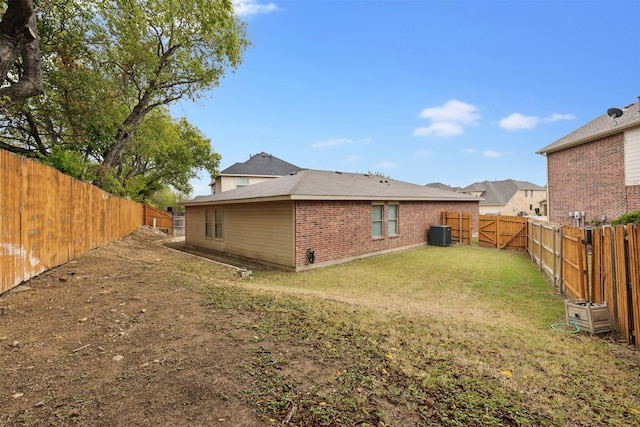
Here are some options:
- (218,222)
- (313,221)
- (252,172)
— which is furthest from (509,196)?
(218,222)

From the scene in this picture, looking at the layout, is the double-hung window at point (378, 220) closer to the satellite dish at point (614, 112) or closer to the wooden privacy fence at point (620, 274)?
the wooden privacy fence at point (620, 274)

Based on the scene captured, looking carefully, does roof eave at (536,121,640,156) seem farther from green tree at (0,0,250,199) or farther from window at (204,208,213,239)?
window at (204,208,213,239)

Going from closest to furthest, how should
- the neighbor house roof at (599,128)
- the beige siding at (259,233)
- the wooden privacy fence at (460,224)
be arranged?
1. the beige siding at (259,233)
2. the neighbor house roof at (599,128)
3. the wooden privacy fence at (460,224)

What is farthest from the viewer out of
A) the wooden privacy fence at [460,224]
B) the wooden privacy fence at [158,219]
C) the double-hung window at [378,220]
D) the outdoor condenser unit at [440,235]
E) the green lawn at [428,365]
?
the wooden privacy fence at [158,219]

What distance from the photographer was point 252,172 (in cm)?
3447

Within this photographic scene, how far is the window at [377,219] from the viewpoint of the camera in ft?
43.9

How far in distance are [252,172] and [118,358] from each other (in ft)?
107

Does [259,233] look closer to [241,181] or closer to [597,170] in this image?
[597,170]

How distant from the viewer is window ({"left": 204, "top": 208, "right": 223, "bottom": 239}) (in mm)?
15031

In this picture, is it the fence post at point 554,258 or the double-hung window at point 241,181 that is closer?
the fence post at point 554,258

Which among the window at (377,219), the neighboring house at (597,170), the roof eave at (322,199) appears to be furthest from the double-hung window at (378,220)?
the neighboring house at (597,170)

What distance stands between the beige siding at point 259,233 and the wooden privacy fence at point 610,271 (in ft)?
24.5

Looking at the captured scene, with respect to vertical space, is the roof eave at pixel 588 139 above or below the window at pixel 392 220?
above

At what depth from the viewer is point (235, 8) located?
15.9 m
